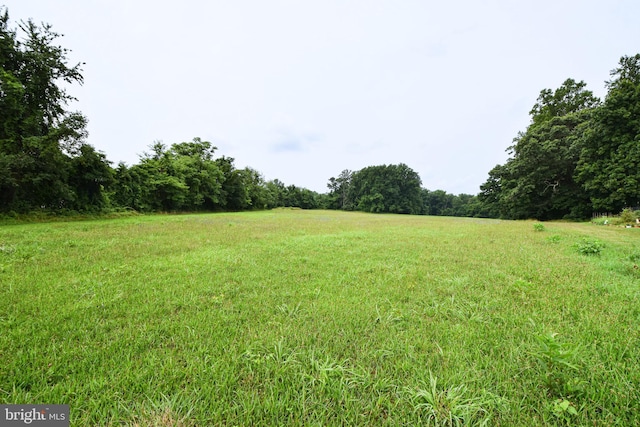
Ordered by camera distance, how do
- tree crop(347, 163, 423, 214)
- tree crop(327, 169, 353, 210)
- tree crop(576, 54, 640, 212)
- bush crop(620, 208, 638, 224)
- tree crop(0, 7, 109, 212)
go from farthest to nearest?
tree crop(327, 169, 353, 210) < tree crop(347, 163, 423, 214) < tree crop(576, 54, 640, 212) < bush crop(620, 208, 638, 224) < tree crop(0, 7, 109, 212)

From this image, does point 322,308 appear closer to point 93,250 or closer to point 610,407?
point 610,407

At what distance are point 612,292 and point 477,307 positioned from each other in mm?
2394

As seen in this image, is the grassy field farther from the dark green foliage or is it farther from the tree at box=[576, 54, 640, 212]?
the dark green foliage

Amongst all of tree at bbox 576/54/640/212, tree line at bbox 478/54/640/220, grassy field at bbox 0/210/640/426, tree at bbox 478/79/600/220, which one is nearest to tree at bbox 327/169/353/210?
tree line at bbox 478/54/640/220

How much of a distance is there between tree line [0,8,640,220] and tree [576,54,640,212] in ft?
0.23

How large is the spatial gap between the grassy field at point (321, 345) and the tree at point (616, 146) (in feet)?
75.3

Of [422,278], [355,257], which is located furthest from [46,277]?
[422,278]

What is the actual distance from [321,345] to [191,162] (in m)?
33.2

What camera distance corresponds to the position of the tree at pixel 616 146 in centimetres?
1739

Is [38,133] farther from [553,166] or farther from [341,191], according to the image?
[341,191]

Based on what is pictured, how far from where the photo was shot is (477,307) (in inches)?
117

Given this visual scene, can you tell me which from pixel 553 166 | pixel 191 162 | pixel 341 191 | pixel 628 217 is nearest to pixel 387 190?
pixel 341 191

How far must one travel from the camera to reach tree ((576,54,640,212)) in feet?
57.1

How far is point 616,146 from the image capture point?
61.4ft
